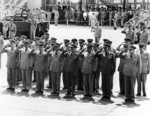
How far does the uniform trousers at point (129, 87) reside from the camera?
34.9ft

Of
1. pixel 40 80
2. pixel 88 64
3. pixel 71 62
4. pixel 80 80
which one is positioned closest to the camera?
pixel 88 64

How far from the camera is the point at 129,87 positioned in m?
10.7

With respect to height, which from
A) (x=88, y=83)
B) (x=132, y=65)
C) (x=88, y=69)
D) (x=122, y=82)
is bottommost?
(x=122, y=82)

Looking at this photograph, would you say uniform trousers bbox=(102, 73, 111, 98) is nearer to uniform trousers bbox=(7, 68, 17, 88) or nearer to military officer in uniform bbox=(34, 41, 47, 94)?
military officer in uniform bbox=(34, 41, 47, 94)

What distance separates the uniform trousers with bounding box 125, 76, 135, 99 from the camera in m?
10.6

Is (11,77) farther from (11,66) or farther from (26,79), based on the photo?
(26,79)

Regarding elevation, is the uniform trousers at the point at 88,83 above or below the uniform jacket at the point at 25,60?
below

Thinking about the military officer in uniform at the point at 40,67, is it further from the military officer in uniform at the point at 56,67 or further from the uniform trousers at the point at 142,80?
the uniform trousers at the point at 142,80

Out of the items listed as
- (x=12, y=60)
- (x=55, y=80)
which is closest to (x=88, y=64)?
(x=55, y=80)

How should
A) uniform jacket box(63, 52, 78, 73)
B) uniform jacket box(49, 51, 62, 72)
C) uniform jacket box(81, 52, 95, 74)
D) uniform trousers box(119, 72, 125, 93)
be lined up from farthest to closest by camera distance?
uniform trousers box(119, 72, 125, 93), uniform jacket box(49, 51, 62, 72), uniform jacket box(63, 52, 78, 73), uniform jacket box(81, 52, 95, 74)

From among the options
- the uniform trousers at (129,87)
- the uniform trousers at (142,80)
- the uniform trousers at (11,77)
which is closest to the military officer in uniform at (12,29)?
the uniform trousers at (11,77)

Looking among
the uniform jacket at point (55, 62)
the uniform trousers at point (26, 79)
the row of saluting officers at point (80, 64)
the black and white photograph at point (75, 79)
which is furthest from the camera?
the uniform trousers at point (26, 79)

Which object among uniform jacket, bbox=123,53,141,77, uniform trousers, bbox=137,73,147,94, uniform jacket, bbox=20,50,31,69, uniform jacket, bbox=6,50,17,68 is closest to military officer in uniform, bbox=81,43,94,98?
uniform jacket, bbox=123,53,141,77

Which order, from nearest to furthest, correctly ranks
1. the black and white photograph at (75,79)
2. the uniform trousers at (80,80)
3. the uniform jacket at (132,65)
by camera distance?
the black and white photograph at (75,79) → the uniform jacket at (132,65) → the uniform trousers at (80,80)
